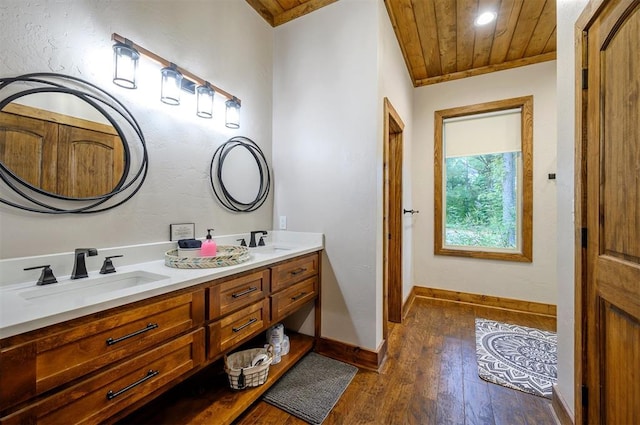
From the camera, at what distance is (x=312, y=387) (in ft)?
5.79

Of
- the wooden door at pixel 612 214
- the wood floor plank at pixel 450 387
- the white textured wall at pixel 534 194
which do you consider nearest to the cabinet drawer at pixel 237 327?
the wood floor plank at pixel 450 387

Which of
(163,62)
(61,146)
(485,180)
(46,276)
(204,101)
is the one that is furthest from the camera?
(485,180)

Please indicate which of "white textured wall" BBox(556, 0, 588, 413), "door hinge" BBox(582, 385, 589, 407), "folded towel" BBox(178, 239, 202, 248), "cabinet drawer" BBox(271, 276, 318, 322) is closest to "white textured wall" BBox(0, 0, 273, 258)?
"folded towel" BBox(178, 239, 202, 248)

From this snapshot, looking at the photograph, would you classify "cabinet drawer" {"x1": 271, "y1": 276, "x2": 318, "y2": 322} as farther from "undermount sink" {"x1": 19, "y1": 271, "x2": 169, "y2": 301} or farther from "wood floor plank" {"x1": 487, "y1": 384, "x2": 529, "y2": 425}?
"wood floor plank" {"x1": 487, "y1": 384, "x2": 529, "y2": 425}

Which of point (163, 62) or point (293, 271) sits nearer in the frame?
point (163, 62)

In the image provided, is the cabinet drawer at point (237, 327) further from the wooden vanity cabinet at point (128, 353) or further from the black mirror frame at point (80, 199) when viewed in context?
the black mirror frame at point (80, 199)

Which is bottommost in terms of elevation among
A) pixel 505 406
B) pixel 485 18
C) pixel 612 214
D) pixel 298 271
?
pixel 505 406

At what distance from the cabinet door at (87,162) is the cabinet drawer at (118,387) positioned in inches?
33.6

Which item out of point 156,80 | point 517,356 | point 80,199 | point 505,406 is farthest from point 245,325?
point 517,356

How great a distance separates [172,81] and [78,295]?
1.27 m

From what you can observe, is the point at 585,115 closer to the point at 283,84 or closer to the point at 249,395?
the point at 283,84

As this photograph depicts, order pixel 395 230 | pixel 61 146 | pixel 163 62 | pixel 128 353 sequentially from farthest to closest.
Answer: pixel 395 230 → pixel 163 62 → pixel 61 146 → pixel 128 353

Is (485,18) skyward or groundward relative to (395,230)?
skyward

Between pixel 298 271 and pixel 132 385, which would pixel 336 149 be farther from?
pixel 132 385
